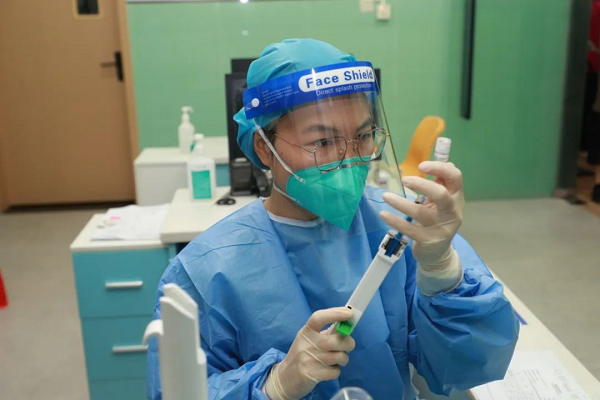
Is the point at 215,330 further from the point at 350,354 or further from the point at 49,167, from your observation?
the point at 49,167

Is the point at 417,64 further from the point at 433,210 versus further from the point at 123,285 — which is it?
the point at 433,210

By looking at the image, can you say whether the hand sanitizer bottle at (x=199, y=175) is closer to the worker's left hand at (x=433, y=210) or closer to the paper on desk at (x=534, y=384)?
the paper on desk at (x=534, y=384)

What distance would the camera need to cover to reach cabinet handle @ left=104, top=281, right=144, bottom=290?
2.16 meters

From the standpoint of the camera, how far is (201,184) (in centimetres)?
249

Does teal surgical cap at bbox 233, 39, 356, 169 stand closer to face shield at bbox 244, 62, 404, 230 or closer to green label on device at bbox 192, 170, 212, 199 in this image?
face shield at bbox 244, 62, 404, 230

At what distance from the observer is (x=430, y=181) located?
3.05ft

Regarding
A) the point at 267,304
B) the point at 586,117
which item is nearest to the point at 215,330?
the point at 267,304

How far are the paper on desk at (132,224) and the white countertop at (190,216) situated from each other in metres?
0.06

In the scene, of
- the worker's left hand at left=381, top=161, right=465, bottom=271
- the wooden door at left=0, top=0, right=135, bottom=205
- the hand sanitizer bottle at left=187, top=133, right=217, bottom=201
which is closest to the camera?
the worker's left hand at left=381, top=161, right=465, bottom=271

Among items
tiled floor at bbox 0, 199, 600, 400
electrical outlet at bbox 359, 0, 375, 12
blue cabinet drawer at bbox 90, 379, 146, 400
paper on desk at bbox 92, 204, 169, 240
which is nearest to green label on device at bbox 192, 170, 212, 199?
paper on desk at bbox 92, 204, 169, 240

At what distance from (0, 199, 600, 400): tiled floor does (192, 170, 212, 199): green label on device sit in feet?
3.20

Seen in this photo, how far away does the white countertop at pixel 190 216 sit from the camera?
2.13 metres

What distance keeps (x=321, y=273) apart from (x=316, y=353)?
0.23m

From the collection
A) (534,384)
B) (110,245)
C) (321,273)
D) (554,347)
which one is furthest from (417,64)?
(321,273)
